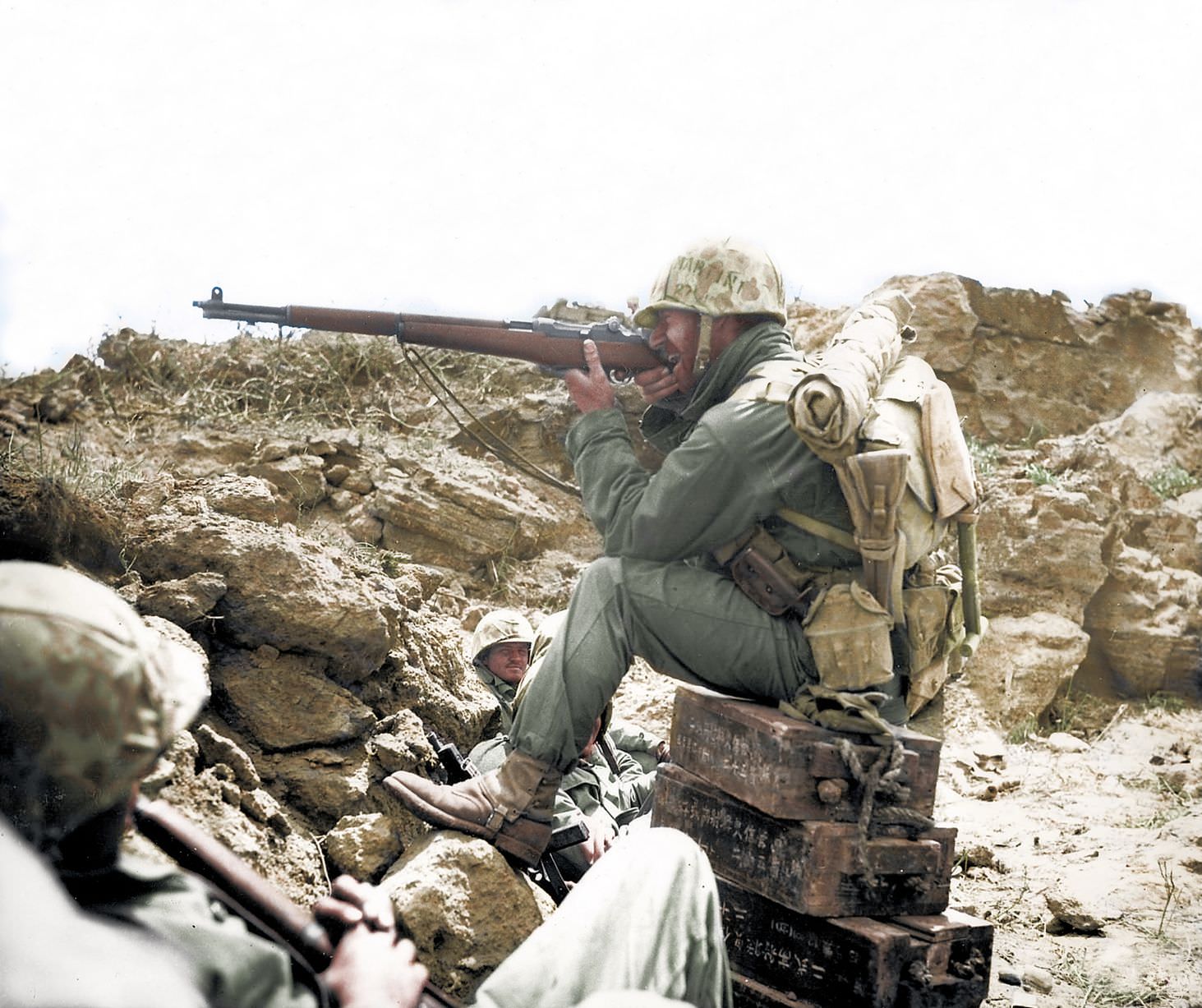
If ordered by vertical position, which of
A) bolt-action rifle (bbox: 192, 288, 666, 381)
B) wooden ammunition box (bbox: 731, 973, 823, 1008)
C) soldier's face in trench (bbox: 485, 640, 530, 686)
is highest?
bolt-action rifle (bbox: 192, 288, 666, 381)

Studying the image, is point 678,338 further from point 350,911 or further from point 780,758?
point 350,911

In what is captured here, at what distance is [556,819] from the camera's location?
3066 mm

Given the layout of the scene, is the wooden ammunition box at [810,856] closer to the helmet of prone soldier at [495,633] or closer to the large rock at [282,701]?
the large rock at [282,701]

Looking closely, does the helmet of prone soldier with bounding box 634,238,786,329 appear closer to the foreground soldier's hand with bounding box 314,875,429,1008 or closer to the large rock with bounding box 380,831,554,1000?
the large rock with bounding box 380,831,554,1000

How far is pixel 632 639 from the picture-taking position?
2715 millimetres

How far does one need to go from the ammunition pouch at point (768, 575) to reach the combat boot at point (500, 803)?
0.67 meters

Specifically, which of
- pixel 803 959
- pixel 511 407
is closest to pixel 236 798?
pixel 803 959

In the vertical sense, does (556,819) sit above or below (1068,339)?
below

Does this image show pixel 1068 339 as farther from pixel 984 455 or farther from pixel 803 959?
pixel 803 959

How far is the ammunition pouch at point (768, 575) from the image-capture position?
2.68 m

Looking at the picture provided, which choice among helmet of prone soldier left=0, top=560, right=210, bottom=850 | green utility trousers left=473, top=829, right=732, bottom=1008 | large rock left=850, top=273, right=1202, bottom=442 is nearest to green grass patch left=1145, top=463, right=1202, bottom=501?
large rock left=850, top=273, right=1202, bottom=442

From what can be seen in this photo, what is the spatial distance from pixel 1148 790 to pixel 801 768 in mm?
3117

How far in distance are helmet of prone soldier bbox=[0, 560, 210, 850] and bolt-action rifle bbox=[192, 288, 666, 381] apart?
4.64ft

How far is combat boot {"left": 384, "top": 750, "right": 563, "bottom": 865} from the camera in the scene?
2.63 m
